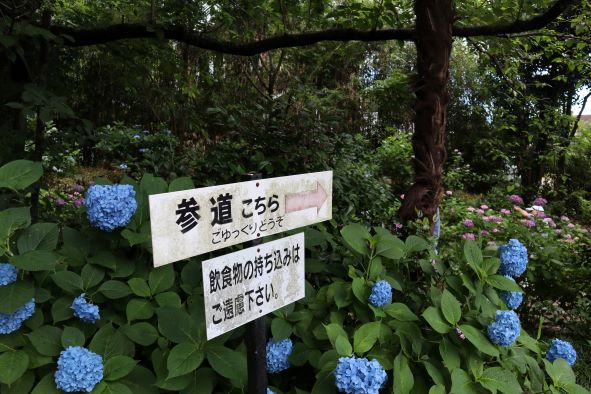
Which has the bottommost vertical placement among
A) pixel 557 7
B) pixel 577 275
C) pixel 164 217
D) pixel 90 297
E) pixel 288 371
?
pixel 577 275

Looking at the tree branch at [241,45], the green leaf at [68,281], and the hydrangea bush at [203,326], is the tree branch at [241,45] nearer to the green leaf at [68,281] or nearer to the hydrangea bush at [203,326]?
the hydrangea bush at [203,326]

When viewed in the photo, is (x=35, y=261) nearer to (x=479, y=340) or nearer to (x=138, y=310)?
(x=138, y=310)

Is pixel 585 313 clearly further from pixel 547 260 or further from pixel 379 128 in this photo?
pixel 379 128

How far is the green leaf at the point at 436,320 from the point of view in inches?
47.2

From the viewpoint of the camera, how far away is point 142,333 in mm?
1094

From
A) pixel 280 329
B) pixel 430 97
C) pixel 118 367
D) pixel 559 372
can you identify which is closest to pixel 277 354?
pixel 280 329

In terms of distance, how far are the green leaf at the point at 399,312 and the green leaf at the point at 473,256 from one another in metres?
0.24

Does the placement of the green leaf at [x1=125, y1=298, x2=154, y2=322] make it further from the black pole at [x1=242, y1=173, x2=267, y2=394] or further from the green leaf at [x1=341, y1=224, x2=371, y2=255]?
the green leaf at [x1=341, y1=224, x2=371, y2=255]

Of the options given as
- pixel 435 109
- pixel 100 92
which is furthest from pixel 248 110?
pixel 100 92

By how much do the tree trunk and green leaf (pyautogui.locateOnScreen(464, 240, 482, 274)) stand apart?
0.44 m

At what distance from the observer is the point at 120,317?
1180mm

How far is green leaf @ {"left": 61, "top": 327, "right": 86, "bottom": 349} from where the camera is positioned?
1.02m

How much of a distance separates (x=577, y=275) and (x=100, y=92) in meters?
7.79

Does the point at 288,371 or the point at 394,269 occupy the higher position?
the point at 394,269
